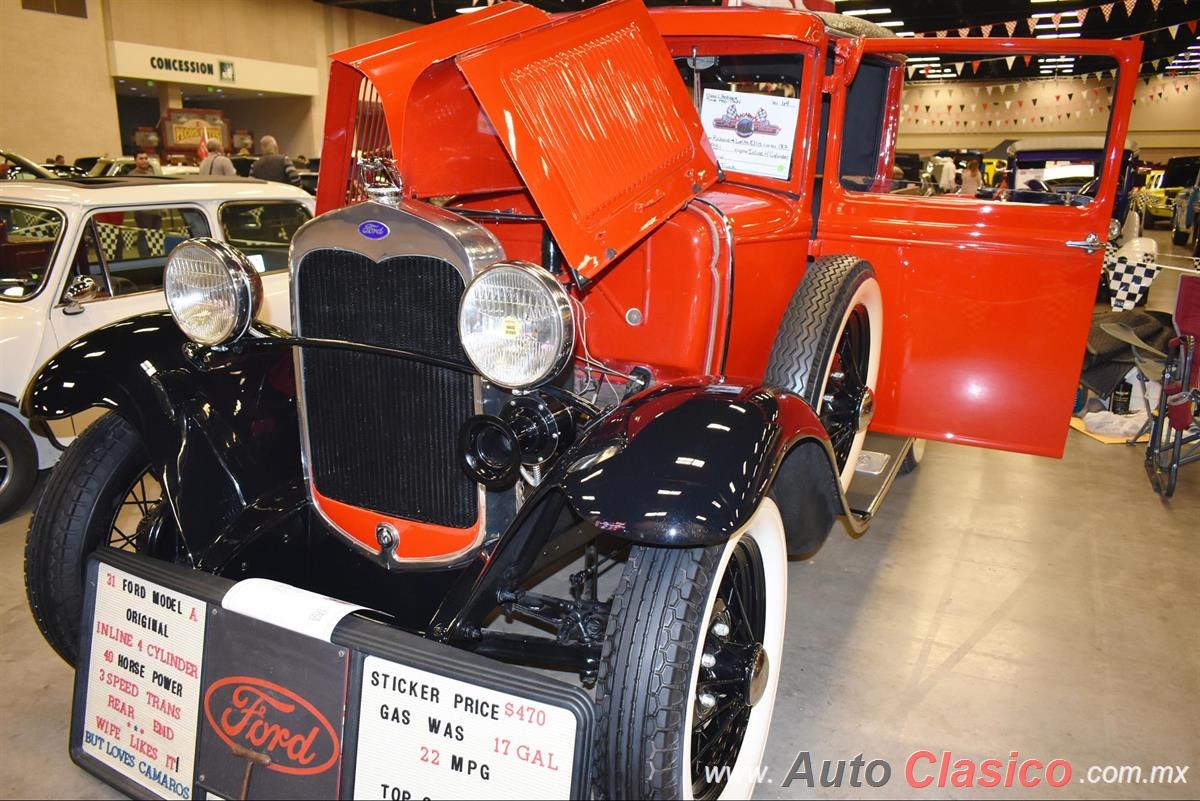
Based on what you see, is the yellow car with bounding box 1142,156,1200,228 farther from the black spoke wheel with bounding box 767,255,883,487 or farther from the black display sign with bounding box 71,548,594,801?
the black display sign with bounding box 71,548,594,801

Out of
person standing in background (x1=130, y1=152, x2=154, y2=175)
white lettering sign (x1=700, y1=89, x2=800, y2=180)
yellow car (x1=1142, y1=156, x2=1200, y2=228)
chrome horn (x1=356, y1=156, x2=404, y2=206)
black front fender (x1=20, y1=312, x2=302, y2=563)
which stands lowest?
black front fender (x1=20, y1=312, x2=302, y2=563)

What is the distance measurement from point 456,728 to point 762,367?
1.81 metres

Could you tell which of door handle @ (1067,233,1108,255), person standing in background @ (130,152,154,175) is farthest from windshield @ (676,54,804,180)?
person standing in background @ (130,152,154,175)

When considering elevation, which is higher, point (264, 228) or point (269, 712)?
point (264, 228)

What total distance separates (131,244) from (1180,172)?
945 inches

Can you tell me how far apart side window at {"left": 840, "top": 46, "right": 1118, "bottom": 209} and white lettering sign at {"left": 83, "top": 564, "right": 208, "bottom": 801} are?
9.57 feet

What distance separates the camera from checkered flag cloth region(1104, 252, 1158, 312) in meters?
6.98

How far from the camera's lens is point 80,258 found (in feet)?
12.9

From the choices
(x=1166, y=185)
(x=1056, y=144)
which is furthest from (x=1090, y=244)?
(x=1166, y=185)

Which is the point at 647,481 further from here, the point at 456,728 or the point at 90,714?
the point at 90,714

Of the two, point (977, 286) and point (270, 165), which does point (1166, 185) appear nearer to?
point (270, 165)

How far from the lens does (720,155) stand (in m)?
3.09

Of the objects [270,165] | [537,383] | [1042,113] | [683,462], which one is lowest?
[683,462]

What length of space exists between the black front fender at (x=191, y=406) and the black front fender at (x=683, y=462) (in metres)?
0.99
